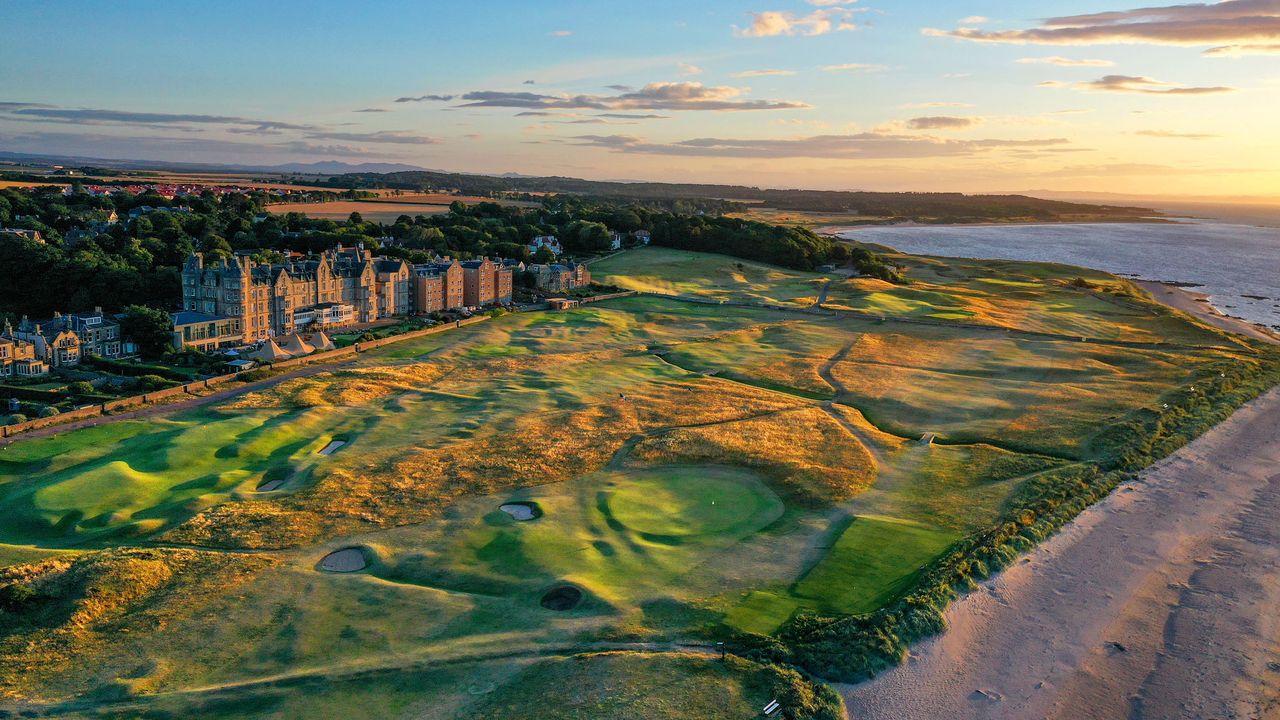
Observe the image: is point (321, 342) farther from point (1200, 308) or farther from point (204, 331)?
point (1200, 308)

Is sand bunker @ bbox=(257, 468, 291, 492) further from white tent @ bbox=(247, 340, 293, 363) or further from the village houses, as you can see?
the village houses

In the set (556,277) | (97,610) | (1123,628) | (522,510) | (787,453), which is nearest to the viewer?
(97,610)

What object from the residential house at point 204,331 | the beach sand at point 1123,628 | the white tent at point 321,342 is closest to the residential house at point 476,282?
the white tent at point 321,342

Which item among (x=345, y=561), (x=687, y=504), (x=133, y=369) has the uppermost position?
(x=133, y=369)

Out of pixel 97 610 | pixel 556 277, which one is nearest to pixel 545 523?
pixel 97 610

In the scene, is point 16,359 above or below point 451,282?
below

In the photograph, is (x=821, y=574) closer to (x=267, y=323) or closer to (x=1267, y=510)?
(x=1267, y=510)
